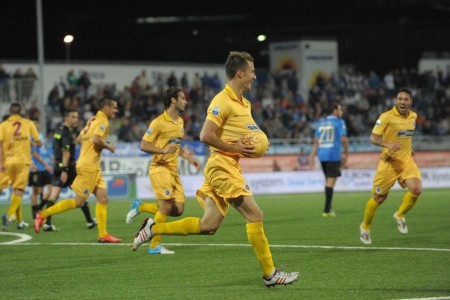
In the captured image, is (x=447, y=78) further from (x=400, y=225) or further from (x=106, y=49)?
(x=400, y=225)

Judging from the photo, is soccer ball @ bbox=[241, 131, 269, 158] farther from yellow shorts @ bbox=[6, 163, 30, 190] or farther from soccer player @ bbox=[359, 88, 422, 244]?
yellow shorts @ bbox=[6, 163, 30, 190]

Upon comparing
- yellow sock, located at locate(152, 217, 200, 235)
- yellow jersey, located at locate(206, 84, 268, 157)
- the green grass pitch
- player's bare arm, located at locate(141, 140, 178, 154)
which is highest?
yellow jersey, located at locate(206, 84, 268, 157)

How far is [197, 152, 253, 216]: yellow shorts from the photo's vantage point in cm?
902

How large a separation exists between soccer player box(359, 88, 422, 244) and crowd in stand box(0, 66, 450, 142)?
19.0m

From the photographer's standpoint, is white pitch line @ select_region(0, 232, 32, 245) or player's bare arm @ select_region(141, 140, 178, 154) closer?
player's bare arm @ select_region(141, 140, 178, 154)

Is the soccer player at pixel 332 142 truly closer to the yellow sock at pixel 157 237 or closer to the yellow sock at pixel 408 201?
the yellow sock at pixel 408 201

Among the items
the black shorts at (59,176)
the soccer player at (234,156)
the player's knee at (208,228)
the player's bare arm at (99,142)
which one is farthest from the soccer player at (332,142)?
the soccer player at (234,156)

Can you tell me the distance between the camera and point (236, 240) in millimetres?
14406

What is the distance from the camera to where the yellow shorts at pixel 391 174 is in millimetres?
13820

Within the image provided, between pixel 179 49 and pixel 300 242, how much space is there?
3810 centimetres

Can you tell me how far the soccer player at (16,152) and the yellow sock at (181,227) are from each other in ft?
28.2

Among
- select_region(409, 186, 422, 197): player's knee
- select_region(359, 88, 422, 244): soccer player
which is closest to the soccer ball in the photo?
select_region(359, 88, 422, 244): soccer player

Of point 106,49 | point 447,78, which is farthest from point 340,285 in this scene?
point 106,49

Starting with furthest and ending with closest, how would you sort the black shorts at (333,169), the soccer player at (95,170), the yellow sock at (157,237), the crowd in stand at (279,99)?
the crowd in stand at (279,99) < the black shorts at (333,169) < the soccer player at (95,170) < the yellow sock at (157,237)
